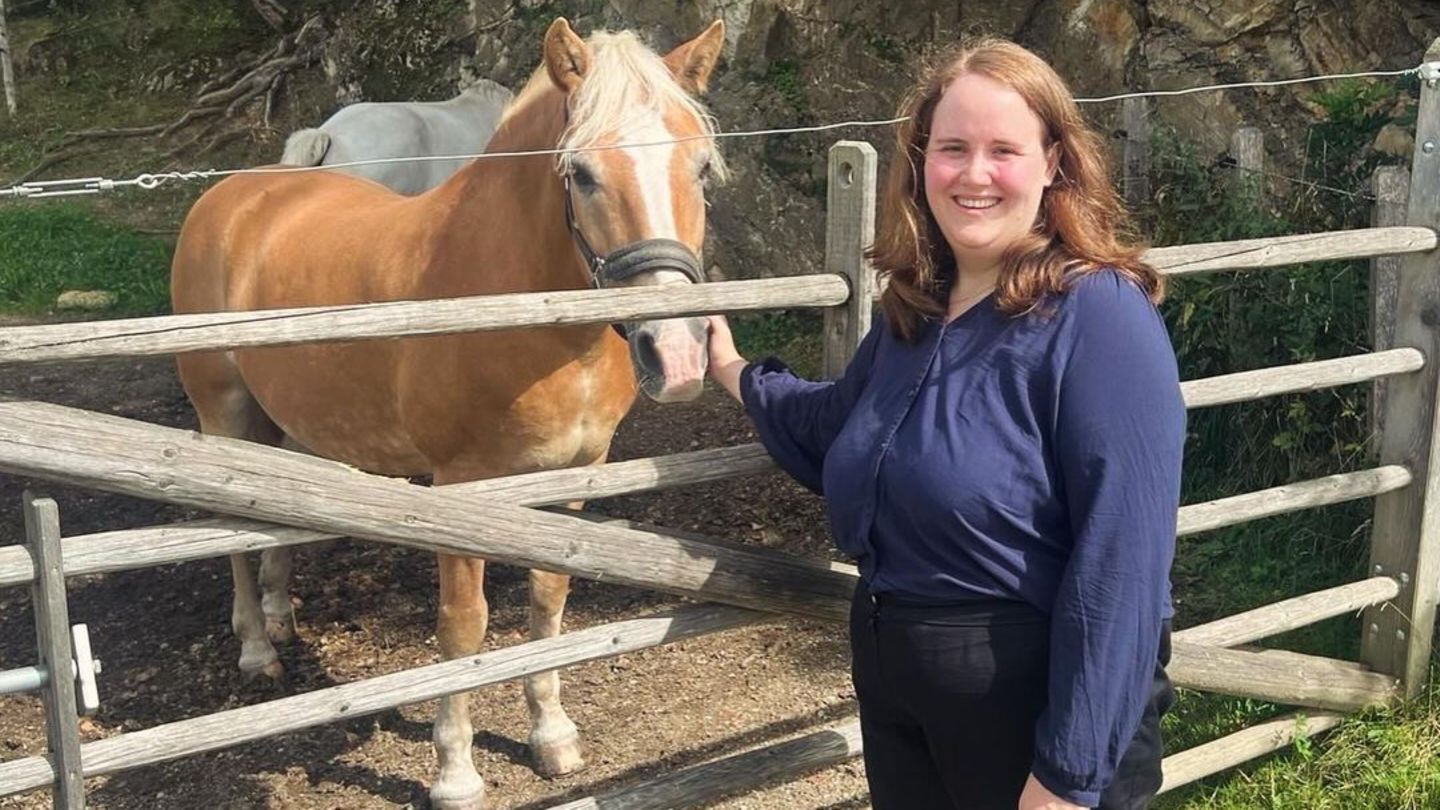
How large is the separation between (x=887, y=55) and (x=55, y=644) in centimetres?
685

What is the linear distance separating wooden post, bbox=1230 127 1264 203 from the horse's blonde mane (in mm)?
2998

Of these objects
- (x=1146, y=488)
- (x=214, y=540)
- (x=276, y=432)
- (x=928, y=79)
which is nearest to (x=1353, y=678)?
(x=1146, y=488)

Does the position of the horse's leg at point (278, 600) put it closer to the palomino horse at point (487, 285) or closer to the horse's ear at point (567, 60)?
the palomino horse at point (487, 285)

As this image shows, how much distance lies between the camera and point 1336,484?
3.50m

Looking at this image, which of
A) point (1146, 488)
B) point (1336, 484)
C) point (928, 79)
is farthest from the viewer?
point (1336, 484)

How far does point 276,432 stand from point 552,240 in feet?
6.85

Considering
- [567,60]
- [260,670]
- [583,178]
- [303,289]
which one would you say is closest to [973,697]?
[583,178]

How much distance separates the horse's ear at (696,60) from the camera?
3268 mm

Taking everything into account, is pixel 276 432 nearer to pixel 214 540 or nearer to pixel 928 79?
pixel 214 540

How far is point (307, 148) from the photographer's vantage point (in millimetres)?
6664

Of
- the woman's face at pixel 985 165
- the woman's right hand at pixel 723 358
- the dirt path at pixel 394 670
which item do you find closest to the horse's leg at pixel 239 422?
the dirt path at pixel 394 670

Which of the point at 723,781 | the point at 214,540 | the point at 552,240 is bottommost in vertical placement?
the point at 723,781

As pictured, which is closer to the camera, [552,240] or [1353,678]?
[552,240]

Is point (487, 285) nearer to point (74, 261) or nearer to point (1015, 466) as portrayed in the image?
point (1015, 466)
